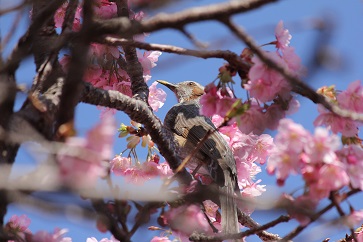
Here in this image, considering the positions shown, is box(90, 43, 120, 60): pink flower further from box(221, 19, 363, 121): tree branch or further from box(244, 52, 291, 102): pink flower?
box(221, 19, 363, 121): tree branch

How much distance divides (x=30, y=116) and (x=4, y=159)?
197mm

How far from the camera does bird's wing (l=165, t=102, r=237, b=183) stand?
4105mm

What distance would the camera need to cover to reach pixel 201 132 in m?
4.70

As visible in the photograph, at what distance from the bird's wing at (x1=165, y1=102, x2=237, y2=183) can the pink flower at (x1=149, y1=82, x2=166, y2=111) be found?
1.38ft

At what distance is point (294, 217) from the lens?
2.05 metres

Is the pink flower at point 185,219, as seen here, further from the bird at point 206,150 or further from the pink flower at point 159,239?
the bird at point 206,150

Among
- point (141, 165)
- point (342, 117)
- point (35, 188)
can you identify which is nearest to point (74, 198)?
point (35, 188)

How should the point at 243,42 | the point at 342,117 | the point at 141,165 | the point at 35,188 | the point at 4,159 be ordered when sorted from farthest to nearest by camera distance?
the point at 141,165
the point at 342,117
the point at 4,159
the point at 243,42
the point at 35,188

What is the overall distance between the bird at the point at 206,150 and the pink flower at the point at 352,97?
0.89m

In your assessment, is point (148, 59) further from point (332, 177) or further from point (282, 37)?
point (332, 177)

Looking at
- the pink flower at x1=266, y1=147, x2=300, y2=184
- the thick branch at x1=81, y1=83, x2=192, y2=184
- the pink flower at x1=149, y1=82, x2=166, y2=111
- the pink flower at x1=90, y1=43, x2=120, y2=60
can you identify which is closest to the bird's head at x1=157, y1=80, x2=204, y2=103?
the pink flower at x1=149, y1=82, x2=166, y2=111

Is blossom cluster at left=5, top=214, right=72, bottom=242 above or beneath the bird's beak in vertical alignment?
beneath

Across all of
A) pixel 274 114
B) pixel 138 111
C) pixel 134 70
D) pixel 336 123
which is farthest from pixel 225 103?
pixel 134 70

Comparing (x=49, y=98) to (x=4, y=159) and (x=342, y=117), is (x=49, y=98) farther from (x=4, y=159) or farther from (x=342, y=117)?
(x=342, y=117)
